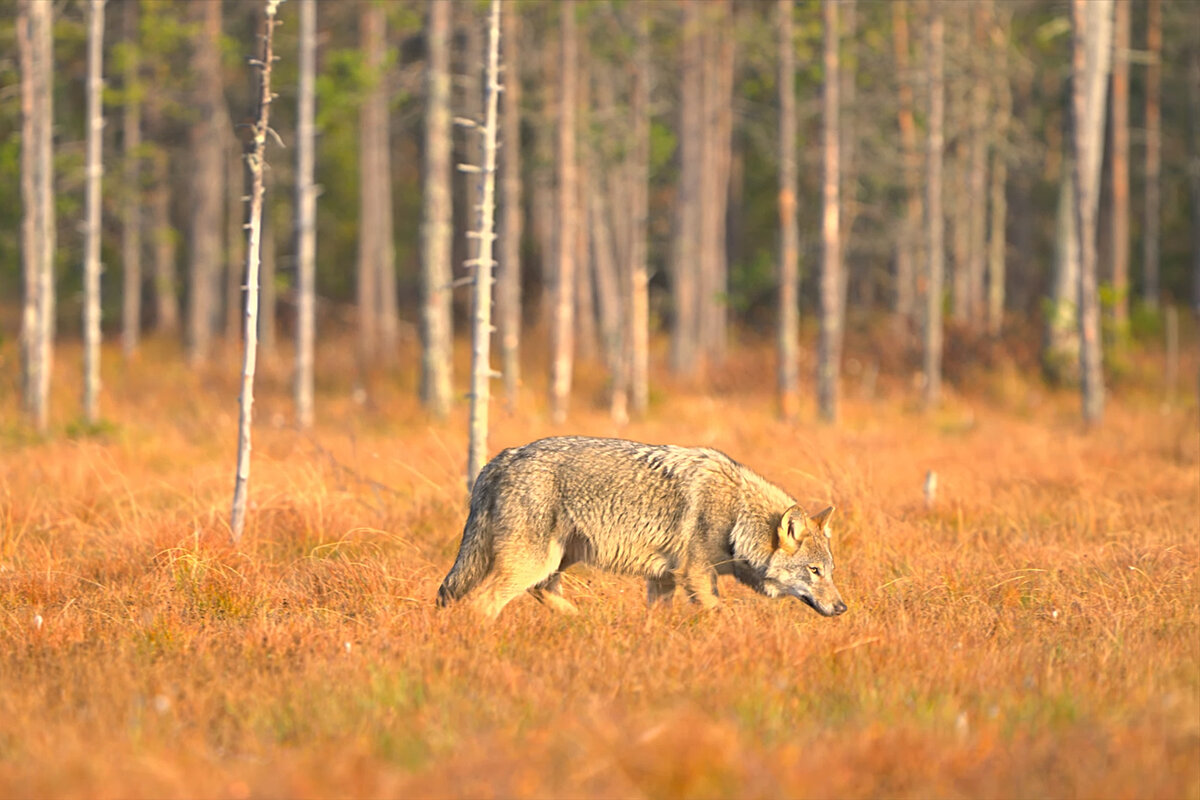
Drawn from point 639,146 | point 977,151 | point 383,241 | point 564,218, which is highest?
point 977,151

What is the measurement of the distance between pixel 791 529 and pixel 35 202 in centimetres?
1441

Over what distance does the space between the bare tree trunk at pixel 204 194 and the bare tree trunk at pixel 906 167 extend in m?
15.4

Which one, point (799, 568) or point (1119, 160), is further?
point (1119, 160)

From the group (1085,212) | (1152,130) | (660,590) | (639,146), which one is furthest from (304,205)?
(1152,130)

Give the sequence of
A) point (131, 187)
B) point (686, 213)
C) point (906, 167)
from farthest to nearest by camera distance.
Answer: point (906, 167) < point (131, 187) < point (686, 213)

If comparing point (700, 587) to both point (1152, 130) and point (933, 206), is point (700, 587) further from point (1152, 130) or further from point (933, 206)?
point (1152, 130)

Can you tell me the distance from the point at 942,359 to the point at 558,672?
71.4ft

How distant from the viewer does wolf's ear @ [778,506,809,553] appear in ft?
24.3

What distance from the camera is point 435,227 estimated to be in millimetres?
19828

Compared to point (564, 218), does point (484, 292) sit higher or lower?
lower

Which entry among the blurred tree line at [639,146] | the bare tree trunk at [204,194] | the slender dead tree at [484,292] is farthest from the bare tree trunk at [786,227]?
the bare tree trunk at [204,194]

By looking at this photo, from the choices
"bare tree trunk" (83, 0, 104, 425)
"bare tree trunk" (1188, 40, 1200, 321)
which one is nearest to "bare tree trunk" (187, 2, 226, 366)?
"bare tree trunk" (83, 0, 104, 425)

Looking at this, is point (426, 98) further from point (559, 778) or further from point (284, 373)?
point (559, 778)

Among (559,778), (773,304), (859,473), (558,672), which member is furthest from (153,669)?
(773,304)
